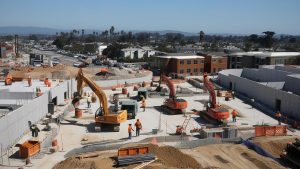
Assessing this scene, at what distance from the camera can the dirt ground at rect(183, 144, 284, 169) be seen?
1752 centimetres

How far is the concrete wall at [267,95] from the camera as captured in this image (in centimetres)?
2758

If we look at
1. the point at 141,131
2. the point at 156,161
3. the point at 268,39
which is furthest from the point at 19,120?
the point at 268,39

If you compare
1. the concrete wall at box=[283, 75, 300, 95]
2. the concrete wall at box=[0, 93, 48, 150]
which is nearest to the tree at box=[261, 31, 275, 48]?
the concrete wall at box=[283, 75, 300, 95]

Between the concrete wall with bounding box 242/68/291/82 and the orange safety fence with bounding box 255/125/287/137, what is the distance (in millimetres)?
16649

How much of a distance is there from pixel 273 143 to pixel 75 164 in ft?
36.1

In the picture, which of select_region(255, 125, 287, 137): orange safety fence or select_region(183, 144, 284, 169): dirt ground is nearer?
select_region(183, 144, 284, 169): dirt ground

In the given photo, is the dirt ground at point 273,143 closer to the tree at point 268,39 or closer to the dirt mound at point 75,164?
the dirt mound at point 75,164

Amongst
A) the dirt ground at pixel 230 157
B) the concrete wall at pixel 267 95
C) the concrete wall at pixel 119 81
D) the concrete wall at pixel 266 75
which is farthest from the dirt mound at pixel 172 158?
the concrete wall at pixel 119 81

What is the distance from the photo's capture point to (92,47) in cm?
11381

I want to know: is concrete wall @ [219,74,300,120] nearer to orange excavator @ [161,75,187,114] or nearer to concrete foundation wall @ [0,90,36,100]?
orange excavator @ [161,75,187,114]

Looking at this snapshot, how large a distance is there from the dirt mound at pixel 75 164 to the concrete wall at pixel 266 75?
2749cm

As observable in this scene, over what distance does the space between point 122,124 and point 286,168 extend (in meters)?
11.7

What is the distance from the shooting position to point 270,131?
22.7 meters

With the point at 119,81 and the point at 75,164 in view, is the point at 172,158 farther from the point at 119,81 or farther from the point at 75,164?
the point at 119,81
